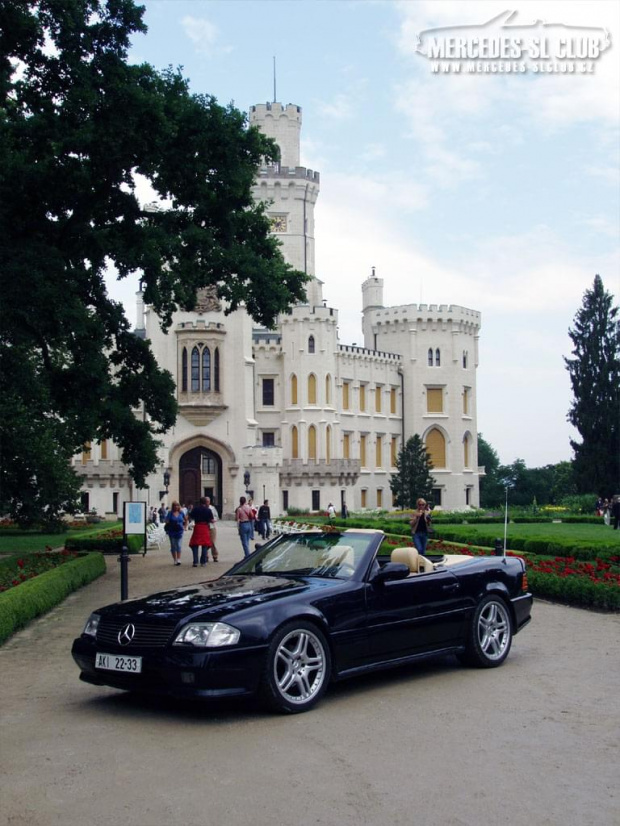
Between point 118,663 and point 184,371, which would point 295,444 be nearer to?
point 184,371

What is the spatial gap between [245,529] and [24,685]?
1500cm

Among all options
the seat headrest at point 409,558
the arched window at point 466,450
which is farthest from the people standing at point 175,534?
the arched window at point 466,450

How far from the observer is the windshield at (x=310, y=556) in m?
8.22

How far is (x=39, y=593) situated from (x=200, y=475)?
45635 millimetres

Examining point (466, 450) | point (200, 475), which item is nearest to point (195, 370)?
point (200, 475)

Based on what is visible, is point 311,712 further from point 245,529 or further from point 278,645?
point 245,529

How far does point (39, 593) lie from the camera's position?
13086 mm

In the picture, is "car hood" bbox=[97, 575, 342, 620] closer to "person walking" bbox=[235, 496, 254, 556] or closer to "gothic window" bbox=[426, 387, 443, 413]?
"person walking" bbox=[235, 496, 254, 556]

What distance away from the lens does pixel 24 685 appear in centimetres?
846

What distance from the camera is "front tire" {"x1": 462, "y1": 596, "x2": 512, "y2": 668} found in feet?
28.7

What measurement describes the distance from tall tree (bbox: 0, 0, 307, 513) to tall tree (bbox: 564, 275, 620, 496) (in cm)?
4214

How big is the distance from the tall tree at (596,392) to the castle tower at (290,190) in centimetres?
1894

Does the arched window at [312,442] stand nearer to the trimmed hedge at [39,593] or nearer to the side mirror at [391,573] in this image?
the trimmed hedge at [39,593]

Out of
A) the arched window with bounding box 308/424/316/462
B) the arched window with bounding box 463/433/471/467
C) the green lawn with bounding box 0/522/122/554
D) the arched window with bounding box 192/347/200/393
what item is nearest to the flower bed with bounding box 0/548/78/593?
the green lawn with bounding box 0/522/122/554
